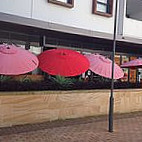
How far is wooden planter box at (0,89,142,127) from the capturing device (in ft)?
34.0

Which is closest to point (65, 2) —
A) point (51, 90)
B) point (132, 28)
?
point (132, 28)

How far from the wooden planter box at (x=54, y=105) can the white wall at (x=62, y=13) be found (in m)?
4.42

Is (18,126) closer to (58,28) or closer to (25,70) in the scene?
(25,70)

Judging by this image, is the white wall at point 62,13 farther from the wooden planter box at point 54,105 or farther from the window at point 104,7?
the wooden planter box at point 54,105

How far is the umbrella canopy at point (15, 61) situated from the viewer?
32.4 feet

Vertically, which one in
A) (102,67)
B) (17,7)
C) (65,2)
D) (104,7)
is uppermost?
(104,7)

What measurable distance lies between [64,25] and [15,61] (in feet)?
20.1

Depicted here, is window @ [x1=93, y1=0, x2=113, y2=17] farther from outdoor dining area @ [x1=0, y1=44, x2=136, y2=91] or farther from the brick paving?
the brick paving

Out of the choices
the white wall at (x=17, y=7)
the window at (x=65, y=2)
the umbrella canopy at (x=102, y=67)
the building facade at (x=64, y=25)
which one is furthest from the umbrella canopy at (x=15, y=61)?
the window at (x=65, y=2)

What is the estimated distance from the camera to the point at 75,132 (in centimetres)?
984

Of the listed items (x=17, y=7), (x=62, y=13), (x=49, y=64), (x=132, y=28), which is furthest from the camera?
(x=132, y=28)

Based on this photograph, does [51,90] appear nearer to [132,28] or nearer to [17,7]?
[17,7]

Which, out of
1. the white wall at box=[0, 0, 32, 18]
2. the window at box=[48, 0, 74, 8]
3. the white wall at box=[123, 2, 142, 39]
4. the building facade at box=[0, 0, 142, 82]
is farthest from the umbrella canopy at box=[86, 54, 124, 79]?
the white wall at box=[123, 2, 142, 39]

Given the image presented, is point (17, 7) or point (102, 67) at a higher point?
point (17, 7)
